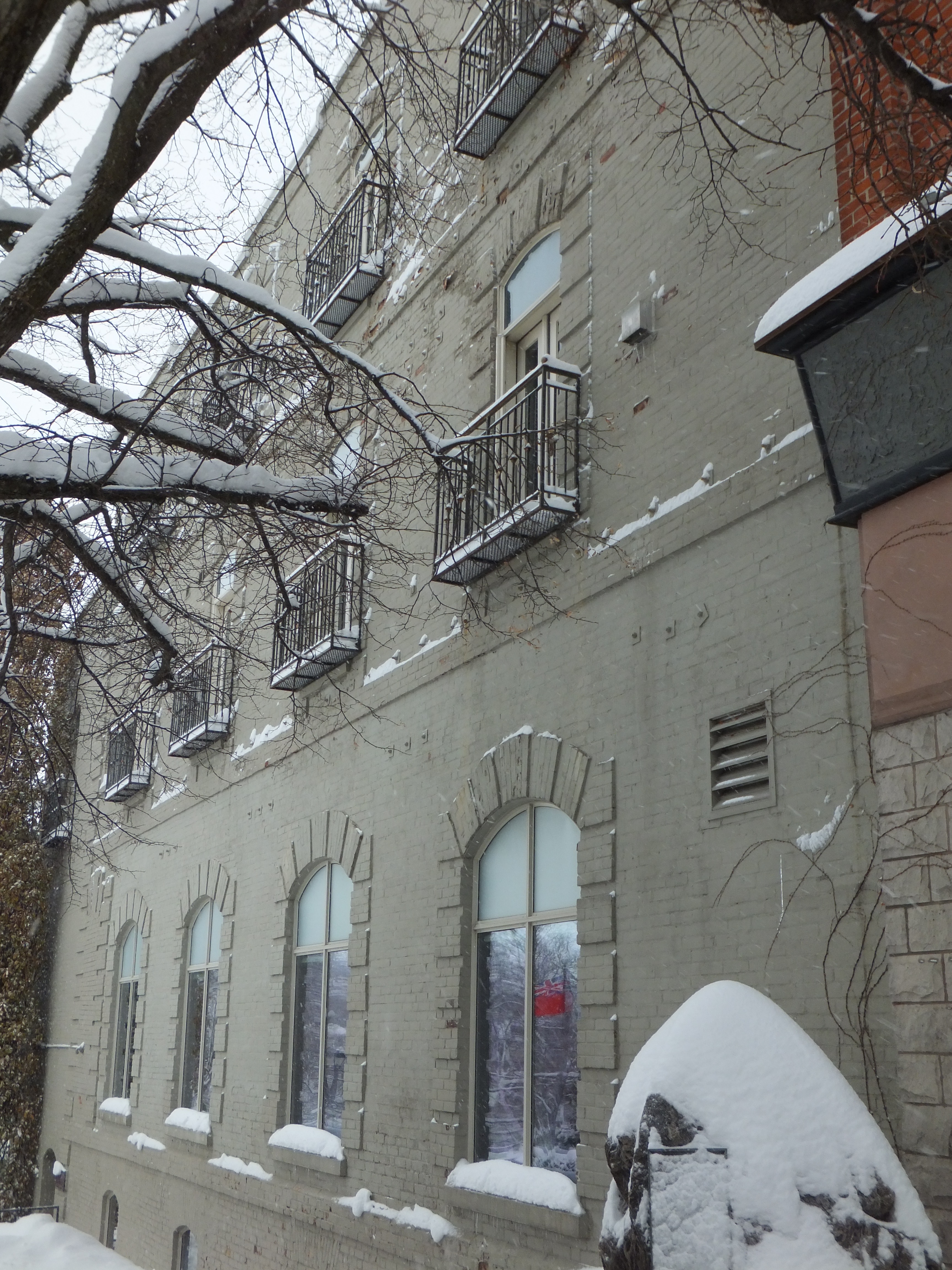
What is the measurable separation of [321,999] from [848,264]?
362 inches

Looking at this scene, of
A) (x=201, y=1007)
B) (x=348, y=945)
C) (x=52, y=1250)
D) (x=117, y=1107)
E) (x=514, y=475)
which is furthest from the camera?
(x=117, y=1107)

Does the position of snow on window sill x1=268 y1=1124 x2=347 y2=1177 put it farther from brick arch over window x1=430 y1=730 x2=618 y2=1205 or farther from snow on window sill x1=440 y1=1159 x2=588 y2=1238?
snow on window sill x1=440 y1=1159 x2=588 y2=1238

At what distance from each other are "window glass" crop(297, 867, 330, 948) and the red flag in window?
422 cm

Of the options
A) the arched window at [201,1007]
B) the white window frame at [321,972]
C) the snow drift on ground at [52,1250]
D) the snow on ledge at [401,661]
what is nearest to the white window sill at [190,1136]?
the arched window at [201,1007]

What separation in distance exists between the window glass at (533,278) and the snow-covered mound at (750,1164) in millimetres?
7288

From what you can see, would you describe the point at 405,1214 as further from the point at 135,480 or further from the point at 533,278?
the point at 533,278

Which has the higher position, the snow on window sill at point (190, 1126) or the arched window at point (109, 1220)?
the snow on window sill at point (190, 1126)

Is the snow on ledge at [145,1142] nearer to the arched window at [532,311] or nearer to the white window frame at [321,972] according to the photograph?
the white window frame at [321,972]

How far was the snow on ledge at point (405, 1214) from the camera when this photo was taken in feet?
30.6

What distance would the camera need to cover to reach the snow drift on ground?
54.0ft

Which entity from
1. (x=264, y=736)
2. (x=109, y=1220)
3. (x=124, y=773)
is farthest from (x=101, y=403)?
(x=109, y=1220)

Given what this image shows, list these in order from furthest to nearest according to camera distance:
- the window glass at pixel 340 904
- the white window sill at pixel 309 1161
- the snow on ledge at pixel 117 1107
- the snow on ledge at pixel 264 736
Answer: the snow on ledge at pixel 117 1107, the snow on ledge at pixel 264 736, the window glass at pixel 340 904, the white window sill at pixel 309 1161

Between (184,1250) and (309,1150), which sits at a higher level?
(309,1150)

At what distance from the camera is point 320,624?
13164mm
